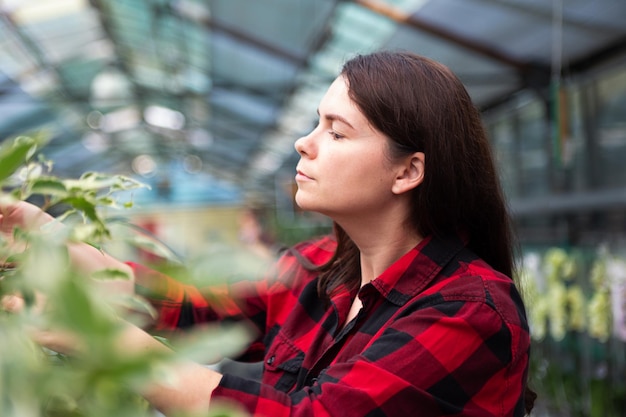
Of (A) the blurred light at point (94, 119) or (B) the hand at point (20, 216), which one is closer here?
(B) the hand at point (20, 216)

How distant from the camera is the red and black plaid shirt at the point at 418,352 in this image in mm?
794

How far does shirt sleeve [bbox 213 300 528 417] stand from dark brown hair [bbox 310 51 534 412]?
0.21m

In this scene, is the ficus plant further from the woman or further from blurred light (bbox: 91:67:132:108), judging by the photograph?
blurred light (bbox: 91:67:132:108)

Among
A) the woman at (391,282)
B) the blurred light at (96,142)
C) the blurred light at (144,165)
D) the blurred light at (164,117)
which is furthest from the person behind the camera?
the blurred light at (144,165)

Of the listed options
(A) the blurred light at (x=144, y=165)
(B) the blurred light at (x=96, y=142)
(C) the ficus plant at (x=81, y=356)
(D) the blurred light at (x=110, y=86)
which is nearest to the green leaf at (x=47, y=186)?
(C) the ficus plant at (x=81, y=356)

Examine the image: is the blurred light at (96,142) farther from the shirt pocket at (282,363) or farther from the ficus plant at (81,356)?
the ficus plant at (81,356)

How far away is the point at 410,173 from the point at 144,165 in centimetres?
2180

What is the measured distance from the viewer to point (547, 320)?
3051 mm

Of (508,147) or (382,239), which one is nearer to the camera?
(382,239)

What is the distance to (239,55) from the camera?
780 cm

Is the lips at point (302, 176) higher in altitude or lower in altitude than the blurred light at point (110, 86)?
higher

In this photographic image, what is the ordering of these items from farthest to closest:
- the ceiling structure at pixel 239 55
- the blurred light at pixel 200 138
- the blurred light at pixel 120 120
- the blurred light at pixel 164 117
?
the blurred light at pixel 200 138 < the blurred light at pixel 120 120 < the blurred light at pixel 164 117 < the ceiling structure at pixel 239 55

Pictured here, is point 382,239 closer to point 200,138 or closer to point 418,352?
point 418,352

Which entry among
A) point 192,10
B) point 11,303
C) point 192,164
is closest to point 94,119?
point 192,164
